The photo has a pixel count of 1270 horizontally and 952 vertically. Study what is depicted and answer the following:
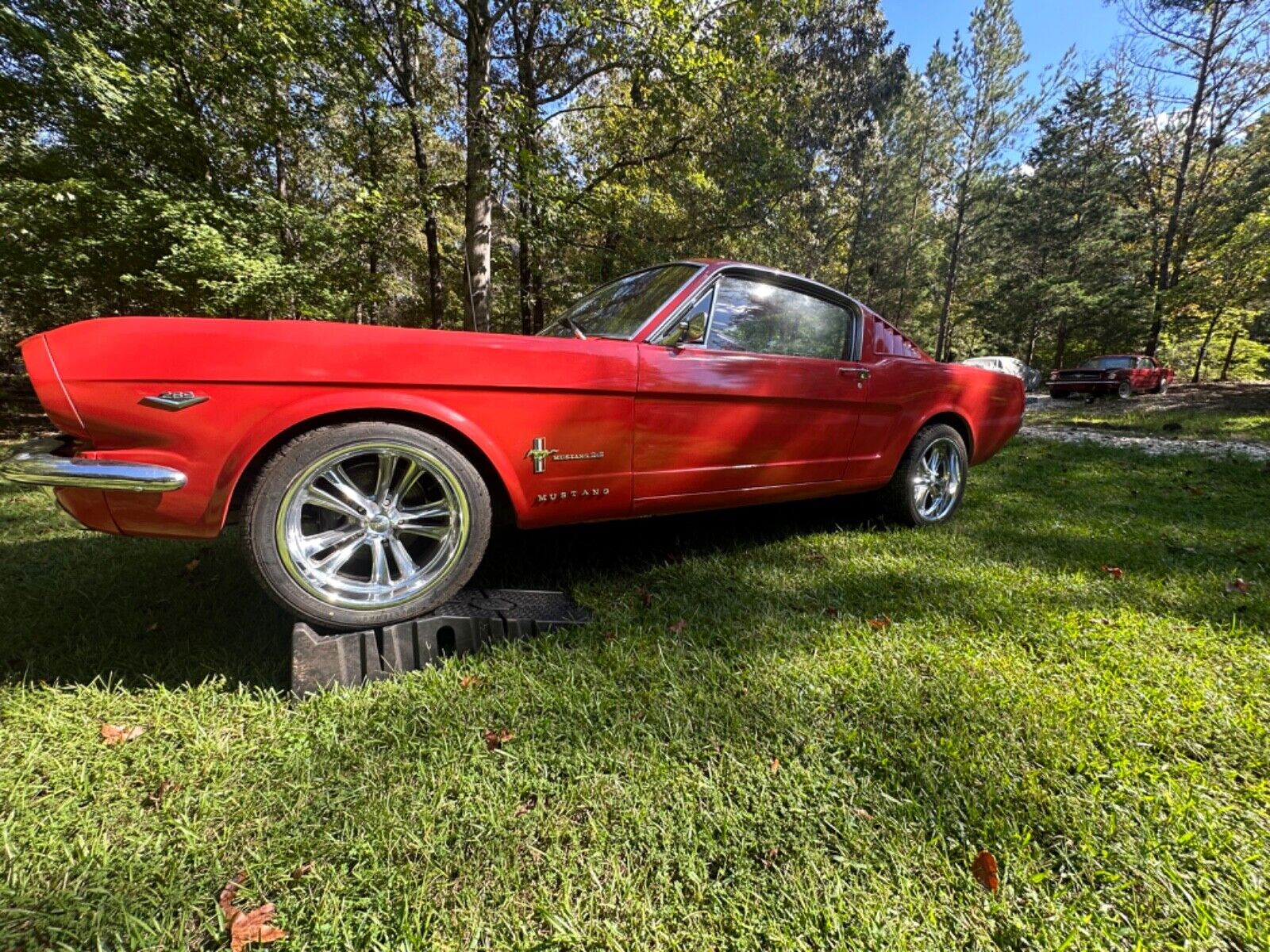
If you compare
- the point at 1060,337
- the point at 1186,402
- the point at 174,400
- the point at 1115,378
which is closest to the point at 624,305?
the point at 174,400

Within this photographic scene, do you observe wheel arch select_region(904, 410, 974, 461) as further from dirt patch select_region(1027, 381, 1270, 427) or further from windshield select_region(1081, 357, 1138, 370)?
windshield select_region(1081, 357, 1138, 370)

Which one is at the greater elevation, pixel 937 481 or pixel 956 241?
pixel 956 241

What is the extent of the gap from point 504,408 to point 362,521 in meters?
0.65

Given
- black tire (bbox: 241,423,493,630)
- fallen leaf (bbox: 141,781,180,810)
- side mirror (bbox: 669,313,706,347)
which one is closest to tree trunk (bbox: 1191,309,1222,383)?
side mirror (bbox: 669,313,706,347)

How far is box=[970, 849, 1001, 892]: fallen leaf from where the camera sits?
1.12 metres

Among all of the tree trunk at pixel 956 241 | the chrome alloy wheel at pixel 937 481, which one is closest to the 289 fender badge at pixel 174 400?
the chrome alloy wheel at pixel 937 481

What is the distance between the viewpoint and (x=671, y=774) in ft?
4.52

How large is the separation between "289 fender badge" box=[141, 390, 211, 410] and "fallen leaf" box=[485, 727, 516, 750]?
131 cm

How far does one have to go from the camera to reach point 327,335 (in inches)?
65.5

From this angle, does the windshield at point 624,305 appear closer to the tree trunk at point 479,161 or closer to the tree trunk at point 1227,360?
the tree trunk at point 479,161

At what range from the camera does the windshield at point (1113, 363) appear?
15.0 meters

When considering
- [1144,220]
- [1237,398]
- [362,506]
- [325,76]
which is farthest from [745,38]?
[1144,220]

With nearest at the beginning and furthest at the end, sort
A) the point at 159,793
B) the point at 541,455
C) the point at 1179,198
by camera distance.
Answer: the point at 159,793, the point at 541,455, the point at 1179,198

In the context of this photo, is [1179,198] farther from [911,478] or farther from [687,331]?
[687,331]
